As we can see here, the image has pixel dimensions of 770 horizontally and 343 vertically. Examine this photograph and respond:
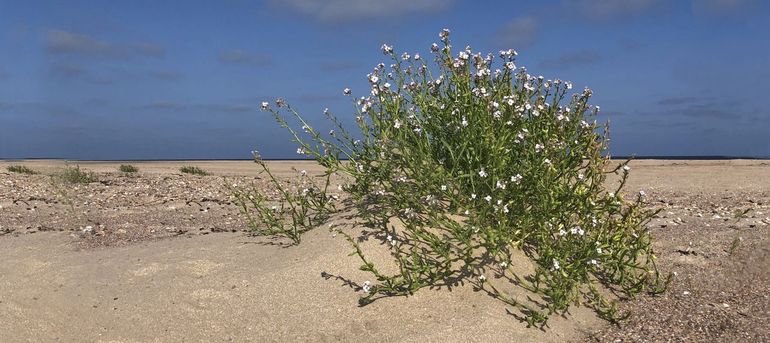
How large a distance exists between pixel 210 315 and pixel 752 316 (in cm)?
437

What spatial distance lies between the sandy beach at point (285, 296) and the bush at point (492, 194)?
0.68 ft

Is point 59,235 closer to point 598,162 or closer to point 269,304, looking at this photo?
point 269,304

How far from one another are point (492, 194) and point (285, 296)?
1878 millimetres

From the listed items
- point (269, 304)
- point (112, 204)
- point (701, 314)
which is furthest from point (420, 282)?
point (112, 204)

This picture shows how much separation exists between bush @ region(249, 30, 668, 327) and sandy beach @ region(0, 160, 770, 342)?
0.68 feet

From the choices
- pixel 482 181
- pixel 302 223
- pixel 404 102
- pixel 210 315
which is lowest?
pixel 210 315

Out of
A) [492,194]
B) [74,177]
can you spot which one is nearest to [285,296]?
[492,194]

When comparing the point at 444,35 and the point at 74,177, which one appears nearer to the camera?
the point at 444,35

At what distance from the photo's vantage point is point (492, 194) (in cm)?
518

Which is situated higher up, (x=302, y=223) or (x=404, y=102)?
(x=404, y=102)

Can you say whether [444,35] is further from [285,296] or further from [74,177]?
[74,177]

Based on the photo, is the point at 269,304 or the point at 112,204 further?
the point at 112,204

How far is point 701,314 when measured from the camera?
5.23 metres

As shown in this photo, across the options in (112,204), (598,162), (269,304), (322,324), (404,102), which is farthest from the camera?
(112,204)
